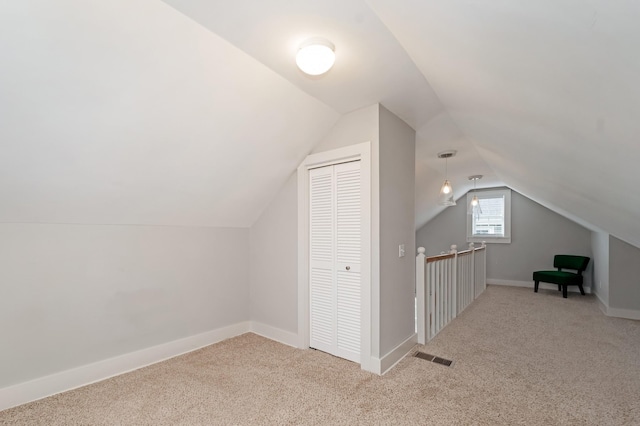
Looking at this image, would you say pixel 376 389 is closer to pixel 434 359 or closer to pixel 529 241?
pixel 434 359

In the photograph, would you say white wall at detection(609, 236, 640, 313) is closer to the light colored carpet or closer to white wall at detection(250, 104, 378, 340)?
the light colored carpet

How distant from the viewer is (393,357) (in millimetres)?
2850

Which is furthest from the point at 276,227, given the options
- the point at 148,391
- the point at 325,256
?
the point at 148,391

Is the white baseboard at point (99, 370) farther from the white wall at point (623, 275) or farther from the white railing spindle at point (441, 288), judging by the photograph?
the white wall at point (623, 275)

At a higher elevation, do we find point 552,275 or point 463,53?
point 463,53

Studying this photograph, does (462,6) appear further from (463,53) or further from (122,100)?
(122,100)

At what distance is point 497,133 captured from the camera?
2.67m

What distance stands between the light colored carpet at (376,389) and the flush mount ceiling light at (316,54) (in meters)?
2.34

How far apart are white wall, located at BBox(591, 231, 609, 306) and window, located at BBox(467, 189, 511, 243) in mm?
1564

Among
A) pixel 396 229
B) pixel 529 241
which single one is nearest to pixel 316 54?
pixel 396 229

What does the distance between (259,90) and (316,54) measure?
Answer: 27.2 inches

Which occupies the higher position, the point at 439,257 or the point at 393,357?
the point at 439,257

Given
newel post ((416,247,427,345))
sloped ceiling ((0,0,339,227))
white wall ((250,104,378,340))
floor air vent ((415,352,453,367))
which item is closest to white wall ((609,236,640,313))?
newel post ((416,247,427,345))

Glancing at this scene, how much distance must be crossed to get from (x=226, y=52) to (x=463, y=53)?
4.77ft
